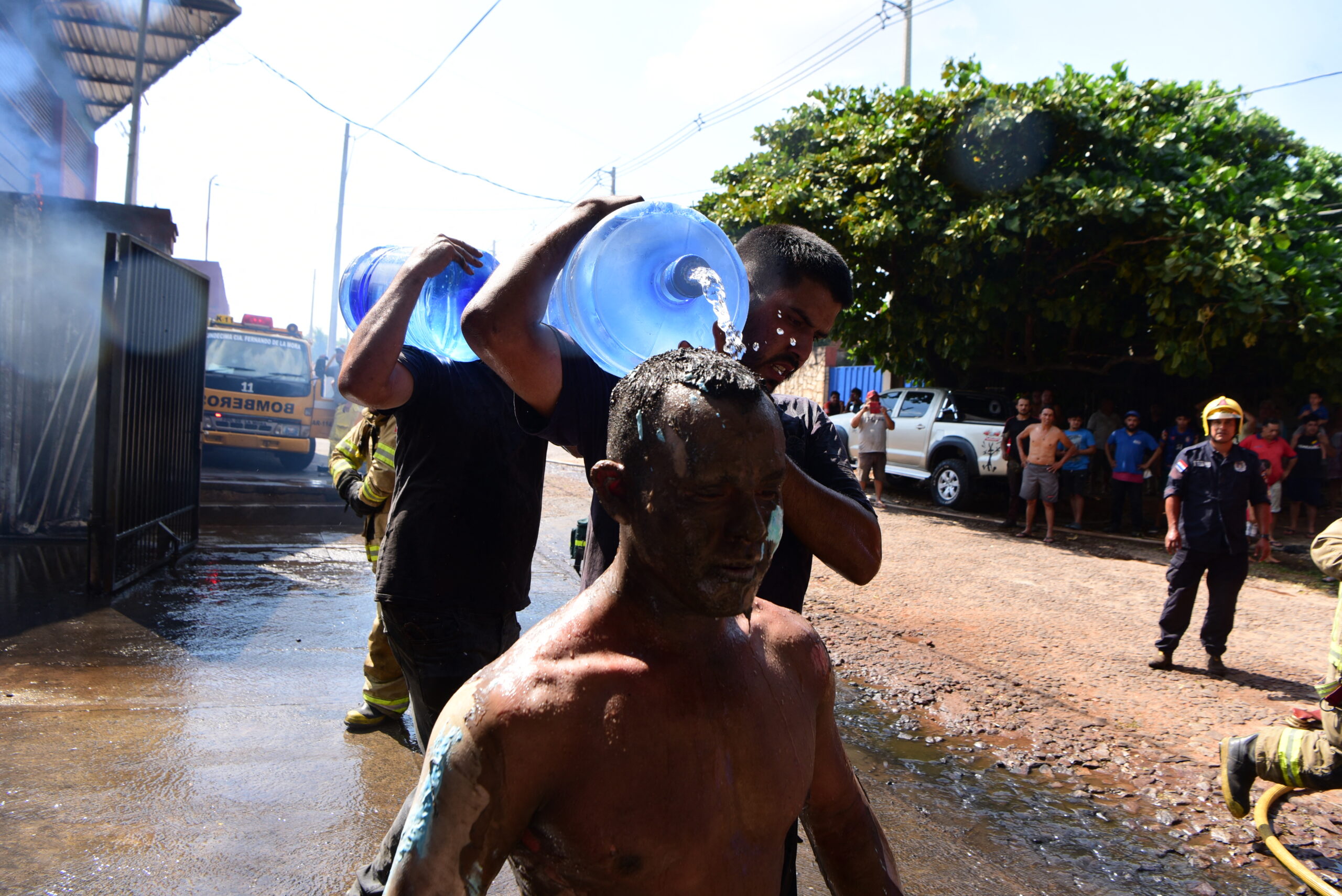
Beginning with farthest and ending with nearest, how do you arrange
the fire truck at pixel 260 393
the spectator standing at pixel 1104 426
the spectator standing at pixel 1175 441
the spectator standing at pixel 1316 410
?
the spectator standing at pixel 1104 426, the fire truck at pixel 260 393, the spectator standing at pixel 1316 410, the spectator standing at pixel 1175 441

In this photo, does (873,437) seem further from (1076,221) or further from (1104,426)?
(1076,221)

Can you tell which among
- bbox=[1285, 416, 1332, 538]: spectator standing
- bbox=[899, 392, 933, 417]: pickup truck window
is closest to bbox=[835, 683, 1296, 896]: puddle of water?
bbox=[1285, 416, 1332, 538]: spectator standing

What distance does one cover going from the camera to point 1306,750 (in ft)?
12.0

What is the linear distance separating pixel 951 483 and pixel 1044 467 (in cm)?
254

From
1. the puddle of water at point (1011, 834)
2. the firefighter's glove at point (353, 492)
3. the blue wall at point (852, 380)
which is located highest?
the blue wall at point (852, 380)

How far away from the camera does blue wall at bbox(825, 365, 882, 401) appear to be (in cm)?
2008

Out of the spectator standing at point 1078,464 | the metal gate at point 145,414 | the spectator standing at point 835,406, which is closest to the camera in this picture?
the metal gate at point 145,414

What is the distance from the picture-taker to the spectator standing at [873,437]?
13.4 m

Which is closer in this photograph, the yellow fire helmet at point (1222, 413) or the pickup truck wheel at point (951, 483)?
the yellow fire helmet at point (1222, 413)

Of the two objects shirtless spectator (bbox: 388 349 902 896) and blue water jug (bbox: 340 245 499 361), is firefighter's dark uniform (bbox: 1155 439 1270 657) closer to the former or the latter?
blue water jug (bbox: 340 245 499 361)

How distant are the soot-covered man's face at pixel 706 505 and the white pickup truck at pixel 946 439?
12707mm

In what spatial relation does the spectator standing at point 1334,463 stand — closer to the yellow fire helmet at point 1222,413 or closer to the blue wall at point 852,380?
the yellow fire helmet at point 1222,413

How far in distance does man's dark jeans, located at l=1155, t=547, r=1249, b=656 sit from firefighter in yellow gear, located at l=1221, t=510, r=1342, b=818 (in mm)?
2243

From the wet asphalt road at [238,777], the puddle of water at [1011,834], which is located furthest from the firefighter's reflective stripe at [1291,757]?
the wet asphalt road at [238,777]
